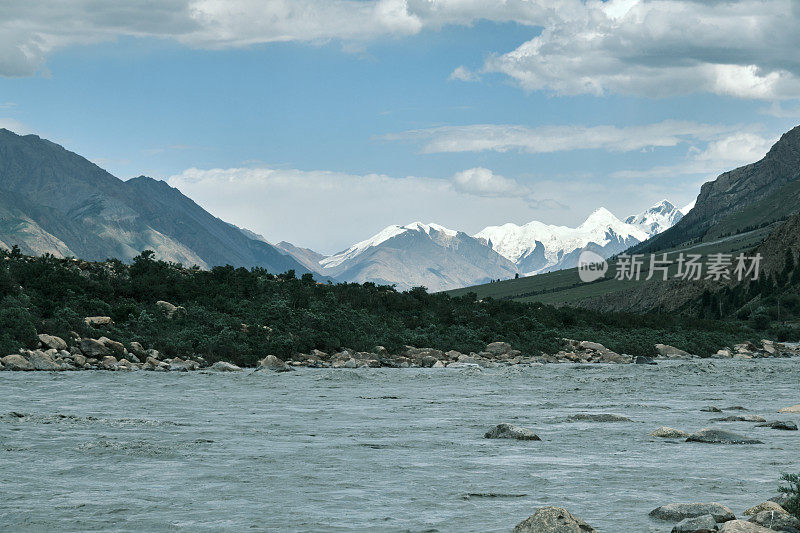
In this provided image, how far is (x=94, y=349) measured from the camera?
37719 mm

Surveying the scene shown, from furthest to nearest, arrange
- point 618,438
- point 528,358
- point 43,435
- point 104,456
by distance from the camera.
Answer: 1. point 528,358
2. point 618,438
3. point 43,435
4. point 104,456

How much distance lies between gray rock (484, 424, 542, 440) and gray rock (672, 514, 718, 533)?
858cm

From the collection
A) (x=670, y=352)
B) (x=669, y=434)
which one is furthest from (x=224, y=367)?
(x=670, y=352)

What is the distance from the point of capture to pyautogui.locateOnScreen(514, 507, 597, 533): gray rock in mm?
8609

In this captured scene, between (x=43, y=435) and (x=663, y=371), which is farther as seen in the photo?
(x=663, y=371)

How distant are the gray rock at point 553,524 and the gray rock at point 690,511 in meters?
1.56

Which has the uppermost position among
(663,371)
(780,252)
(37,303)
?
(780,252)

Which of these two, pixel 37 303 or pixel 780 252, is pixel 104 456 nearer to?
pixel 37 303

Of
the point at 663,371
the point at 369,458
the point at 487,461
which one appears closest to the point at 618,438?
the point at 487,461

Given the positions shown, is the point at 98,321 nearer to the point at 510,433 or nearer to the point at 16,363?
the point at 16,363

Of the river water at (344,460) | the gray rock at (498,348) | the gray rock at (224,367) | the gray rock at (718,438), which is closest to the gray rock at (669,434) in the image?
the gray rock at (718,438)

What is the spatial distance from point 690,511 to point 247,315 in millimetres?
41199

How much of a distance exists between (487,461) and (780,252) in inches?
5966

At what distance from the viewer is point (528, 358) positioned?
52.8 meters
